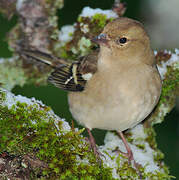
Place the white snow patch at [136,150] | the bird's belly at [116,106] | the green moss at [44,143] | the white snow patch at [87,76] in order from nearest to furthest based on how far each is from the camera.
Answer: the green moss at [44,143] < the white snow patch at [136,150] < the bird's belly at [116,106] < the white snow patch at [87,76]

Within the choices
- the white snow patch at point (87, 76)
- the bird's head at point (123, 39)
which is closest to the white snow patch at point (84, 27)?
the white snow patch at point (87, 76)

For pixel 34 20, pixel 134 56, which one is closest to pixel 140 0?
pixel 34 20

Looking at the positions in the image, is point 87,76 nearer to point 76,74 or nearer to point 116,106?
point 76,74

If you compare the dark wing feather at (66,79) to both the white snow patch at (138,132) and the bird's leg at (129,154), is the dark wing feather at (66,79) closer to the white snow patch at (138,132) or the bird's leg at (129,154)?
Answer: the bird's leg at (129,154)

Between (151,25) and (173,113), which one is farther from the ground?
(151,25)

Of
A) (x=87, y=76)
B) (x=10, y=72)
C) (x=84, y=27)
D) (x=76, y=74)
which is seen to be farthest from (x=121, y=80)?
(x=10, y=72)

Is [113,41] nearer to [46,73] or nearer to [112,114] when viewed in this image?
[112,114]

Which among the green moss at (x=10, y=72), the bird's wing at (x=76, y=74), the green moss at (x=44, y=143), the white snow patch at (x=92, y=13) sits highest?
the white snow patch at (x=92, y=13)
